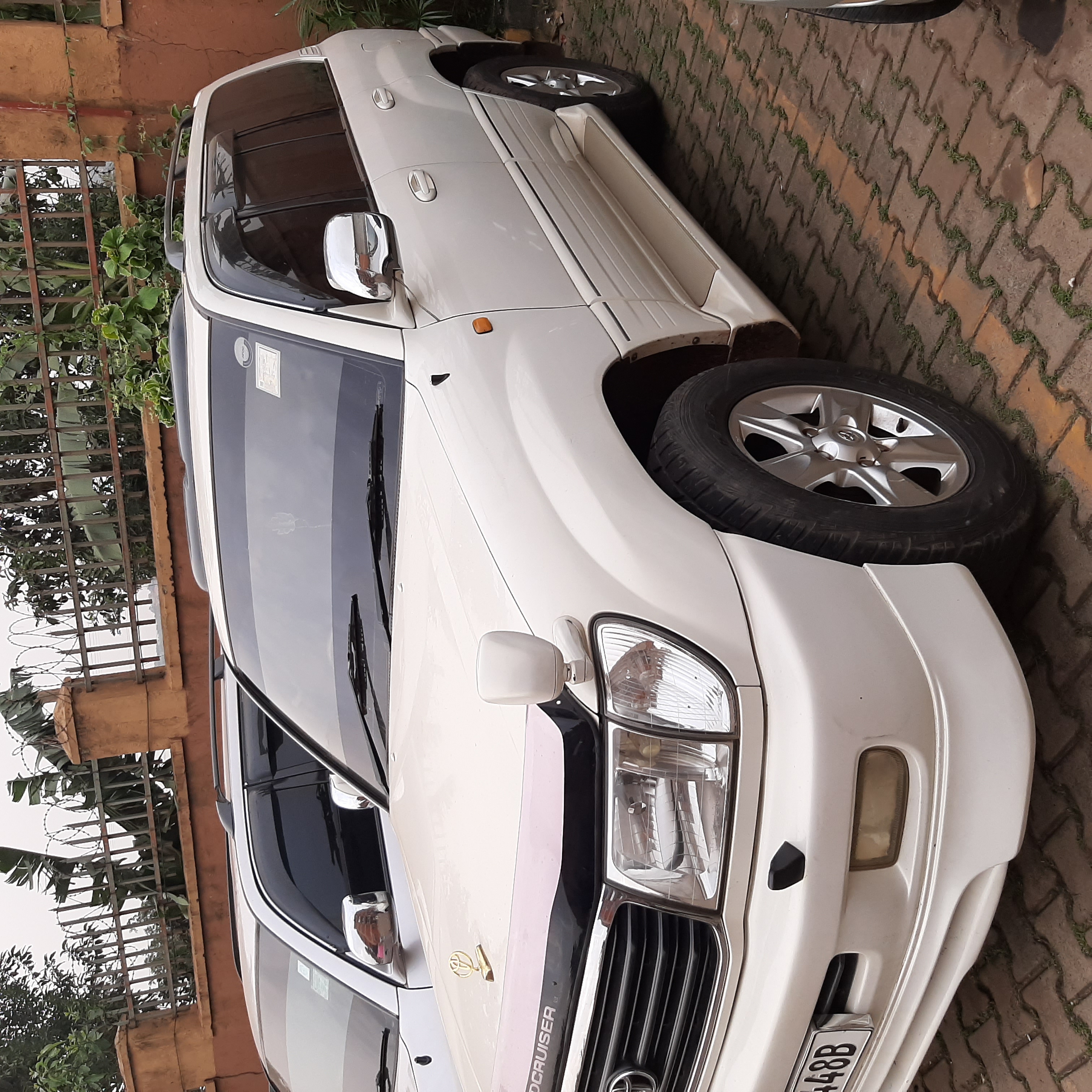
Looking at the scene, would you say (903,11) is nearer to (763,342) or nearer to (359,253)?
(763,342)

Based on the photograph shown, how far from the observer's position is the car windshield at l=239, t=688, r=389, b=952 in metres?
3.24

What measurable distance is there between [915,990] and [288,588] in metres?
1.83

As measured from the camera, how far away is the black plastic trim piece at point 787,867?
68.1 inches

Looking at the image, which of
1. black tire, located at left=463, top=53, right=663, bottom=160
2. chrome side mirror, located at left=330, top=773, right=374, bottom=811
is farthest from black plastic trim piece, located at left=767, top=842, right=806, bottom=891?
black tire, located at left=463, top=53, right=663, bottom=160

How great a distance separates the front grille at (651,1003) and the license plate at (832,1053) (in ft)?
0.69

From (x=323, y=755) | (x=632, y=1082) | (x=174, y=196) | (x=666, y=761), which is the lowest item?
(x=323, y=755)

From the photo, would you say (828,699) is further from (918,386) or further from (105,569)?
(105,569)

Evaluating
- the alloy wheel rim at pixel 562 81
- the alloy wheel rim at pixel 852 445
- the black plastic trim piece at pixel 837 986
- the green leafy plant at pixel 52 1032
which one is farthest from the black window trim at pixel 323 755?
the green leafy plant at pixel 52 1032

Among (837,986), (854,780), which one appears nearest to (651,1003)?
(837,986)

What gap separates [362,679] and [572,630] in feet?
3.12

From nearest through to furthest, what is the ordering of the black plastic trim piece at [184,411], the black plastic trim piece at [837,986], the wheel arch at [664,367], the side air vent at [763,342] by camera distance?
the black plastic trim piece at [837,986] → the wheel arch at [664,367] → the side air vent at [763,342] → the black plastic trim piece at [184,411]

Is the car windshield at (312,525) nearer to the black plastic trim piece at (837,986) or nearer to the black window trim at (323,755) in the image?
the black window trim at (323,755)

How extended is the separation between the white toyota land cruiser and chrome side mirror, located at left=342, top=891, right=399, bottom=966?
1 cm

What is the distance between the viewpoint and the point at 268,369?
2609 millimetres
